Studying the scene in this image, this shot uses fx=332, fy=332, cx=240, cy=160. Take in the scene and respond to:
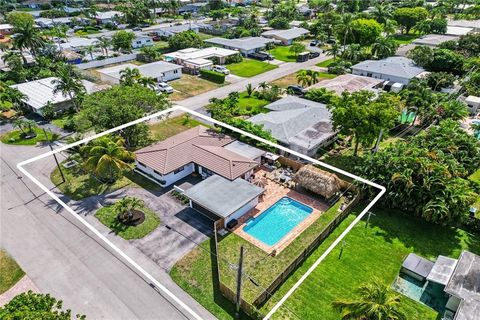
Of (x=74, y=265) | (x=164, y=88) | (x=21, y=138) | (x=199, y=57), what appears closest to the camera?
(x=74, y=265)

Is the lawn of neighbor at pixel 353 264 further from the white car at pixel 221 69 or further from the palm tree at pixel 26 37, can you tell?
the palm tree at pixel 26 37

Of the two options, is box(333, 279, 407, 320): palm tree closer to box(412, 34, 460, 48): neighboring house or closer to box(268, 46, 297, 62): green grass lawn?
box(268, 46, 297, 62): green grass lawn

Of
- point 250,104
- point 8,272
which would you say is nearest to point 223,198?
point 8,272

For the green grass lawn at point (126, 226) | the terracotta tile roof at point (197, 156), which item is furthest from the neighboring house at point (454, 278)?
the green grass lawn at point (126, 226)

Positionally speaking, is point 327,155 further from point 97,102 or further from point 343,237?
point 97,102

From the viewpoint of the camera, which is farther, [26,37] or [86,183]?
[26,37]

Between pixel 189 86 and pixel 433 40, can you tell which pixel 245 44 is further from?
pixel 433 40
